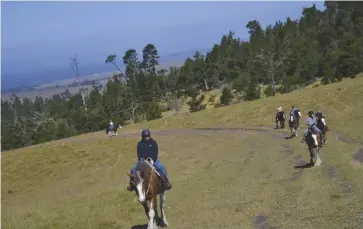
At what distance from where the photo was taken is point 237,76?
4417 inches

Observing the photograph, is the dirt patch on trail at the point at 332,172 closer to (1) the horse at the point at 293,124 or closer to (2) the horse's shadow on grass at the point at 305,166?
(2) the horse's shadow on grass at the point at 305,166

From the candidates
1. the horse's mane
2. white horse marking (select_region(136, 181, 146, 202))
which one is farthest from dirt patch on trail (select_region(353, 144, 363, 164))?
white horse marking (select_region(136, 181, 146, 202))

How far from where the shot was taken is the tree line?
93875 mm

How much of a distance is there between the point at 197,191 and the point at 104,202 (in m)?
4.97

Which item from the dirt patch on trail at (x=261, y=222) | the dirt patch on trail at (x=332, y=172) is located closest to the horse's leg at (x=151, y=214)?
the dirt patch on trail at (x=261, y=222)

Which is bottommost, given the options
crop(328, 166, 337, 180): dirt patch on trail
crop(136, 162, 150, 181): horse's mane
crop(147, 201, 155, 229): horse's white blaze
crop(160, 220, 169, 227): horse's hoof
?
crop(328, 166, 337, 180): dirt patch on trail

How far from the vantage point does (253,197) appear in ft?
73.4

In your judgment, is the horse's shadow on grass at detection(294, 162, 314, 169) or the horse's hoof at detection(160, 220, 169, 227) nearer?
the horse's hoof at detection(160, 220, 169, 227)

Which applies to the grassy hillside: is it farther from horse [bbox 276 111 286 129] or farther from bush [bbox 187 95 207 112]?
bush [bbox 187 95 207 112]

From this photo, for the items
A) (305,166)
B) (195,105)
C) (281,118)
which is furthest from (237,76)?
(305,166)

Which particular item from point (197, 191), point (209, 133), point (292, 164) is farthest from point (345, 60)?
point (197, 191)

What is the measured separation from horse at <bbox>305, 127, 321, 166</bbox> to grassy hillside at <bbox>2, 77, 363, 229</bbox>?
1.28 m

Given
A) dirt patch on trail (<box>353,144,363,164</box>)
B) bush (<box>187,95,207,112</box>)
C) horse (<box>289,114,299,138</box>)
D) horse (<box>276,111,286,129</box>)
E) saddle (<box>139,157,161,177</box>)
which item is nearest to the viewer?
saddle (<box>139,157,161,177</box>)

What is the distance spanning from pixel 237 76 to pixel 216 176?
3244 inches
